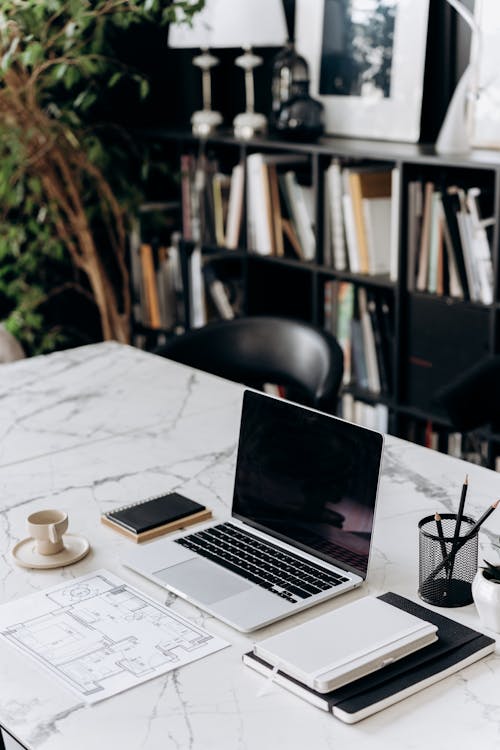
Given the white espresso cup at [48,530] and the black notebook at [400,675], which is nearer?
the black notebook at [400,675]

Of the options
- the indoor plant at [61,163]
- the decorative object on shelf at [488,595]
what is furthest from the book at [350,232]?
the decorative object on shelf at [488,595]

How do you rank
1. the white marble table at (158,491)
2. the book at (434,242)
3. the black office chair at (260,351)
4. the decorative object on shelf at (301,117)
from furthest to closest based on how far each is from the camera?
the decorative object on shelf at (301,117) < the book at (434,242) < the black office chair at (260,351) < the white marble table at (158,491)

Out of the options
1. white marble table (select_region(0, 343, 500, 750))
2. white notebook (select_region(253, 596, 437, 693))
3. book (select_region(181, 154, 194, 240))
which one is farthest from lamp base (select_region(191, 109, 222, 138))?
white notebook (select_region(253, 596, 437, 693))

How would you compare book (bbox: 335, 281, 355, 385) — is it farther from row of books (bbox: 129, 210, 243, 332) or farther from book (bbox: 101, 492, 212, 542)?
book (bbox: 101, 492, 212, 542)

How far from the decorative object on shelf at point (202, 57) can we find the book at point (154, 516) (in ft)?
7.15

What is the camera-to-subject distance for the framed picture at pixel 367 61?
343cm

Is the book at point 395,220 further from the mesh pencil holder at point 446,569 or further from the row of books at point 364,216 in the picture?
the mesh pencil holder at point 446,569

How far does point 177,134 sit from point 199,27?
434 mm

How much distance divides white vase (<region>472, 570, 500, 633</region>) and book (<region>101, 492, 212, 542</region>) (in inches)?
21.3

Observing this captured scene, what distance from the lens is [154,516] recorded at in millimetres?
1808

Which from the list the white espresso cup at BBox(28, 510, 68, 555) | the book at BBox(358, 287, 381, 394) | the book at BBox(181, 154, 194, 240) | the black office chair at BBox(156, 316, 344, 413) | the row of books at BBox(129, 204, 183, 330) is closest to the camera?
the white espresso cup at BBox(28, 510, 68, 555)

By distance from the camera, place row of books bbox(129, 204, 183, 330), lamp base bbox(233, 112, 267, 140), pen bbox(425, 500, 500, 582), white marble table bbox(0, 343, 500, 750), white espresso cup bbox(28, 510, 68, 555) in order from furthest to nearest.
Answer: row of books bbox(129, 204, 183, 330), lamp base bbox(233, 112, 267, 140), white espresso cup bbox(28, 510, 68, 555), pen bbox(425, 500, 500, 582), white marble table bbox(0, 343, 500, 750)

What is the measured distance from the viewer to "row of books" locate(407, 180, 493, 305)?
303 centimetres

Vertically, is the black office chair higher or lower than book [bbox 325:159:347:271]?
lower
